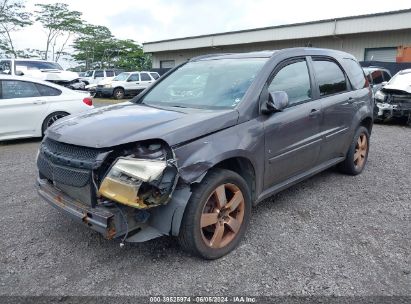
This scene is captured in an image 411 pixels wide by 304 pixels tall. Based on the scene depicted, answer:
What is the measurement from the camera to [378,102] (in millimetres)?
10648

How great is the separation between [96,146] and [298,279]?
5.98ft

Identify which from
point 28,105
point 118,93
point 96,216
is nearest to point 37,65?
point 118,93

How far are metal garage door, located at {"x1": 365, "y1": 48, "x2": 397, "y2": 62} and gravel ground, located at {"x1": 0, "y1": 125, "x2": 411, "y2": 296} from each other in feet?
60.6

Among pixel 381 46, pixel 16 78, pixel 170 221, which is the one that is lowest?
pixel 170 221

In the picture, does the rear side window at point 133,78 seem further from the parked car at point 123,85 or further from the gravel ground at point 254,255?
the gravel ground at point 254,255

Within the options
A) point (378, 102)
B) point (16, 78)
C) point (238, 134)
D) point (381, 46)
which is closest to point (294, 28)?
point (381, 46)

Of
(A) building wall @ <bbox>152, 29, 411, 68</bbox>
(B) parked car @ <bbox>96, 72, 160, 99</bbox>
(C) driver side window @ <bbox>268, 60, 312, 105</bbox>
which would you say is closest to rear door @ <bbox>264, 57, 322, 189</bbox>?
(C) driver side window @ <bbox>268, 60, 312, 105</bbox>

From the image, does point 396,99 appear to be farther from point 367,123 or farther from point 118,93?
point 118,93

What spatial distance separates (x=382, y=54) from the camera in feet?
68.2

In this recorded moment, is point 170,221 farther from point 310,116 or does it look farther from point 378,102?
point 378,102

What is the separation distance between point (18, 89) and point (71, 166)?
5930 millimetres

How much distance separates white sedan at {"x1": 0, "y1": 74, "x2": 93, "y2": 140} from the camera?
757cm

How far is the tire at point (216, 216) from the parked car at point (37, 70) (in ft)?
47.3

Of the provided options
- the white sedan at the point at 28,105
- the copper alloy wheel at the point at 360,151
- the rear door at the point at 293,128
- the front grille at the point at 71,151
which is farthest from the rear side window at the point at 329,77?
the white sedan at the point at 28,105
